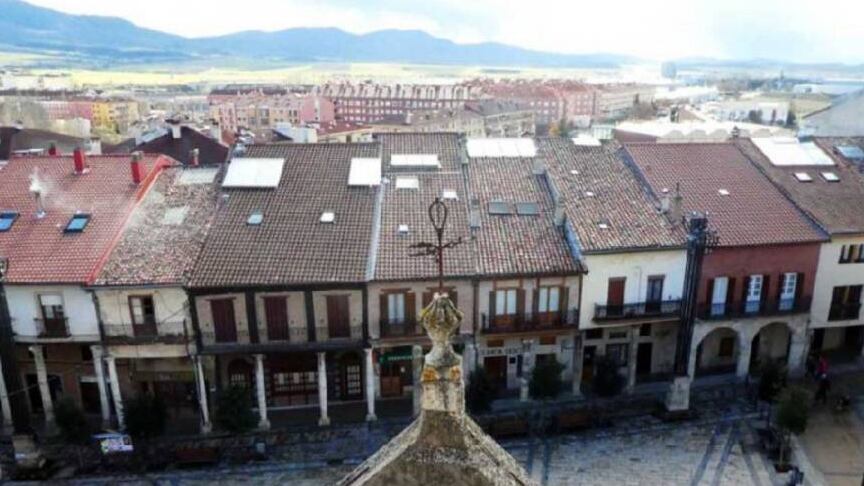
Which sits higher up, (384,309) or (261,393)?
(384,309)

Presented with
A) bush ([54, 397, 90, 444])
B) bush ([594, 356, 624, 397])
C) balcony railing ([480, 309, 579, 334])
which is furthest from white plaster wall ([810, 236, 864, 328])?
bush ([54, 397, 90, 444])

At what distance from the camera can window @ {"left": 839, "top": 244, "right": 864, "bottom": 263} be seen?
33.2m

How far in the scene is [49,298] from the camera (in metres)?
28.4

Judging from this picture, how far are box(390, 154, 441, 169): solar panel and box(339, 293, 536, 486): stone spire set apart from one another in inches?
1091

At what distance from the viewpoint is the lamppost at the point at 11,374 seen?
24844 mm

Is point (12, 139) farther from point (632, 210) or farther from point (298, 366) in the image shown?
point (632, 210)

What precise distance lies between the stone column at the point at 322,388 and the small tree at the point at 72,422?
9202 mm

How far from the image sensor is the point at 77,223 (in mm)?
30688

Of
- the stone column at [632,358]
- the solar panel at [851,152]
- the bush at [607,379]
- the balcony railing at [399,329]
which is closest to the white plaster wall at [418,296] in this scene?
the balcony railing at [399,329]

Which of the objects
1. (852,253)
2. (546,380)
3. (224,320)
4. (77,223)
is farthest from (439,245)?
(852,253)

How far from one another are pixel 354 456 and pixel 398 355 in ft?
15.9

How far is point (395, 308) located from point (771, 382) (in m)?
16.3

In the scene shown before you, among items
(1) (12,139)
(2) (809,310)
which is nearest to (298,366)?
(2) (809,310)

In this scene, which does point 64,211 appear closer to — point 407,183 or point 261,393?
point 261,393
